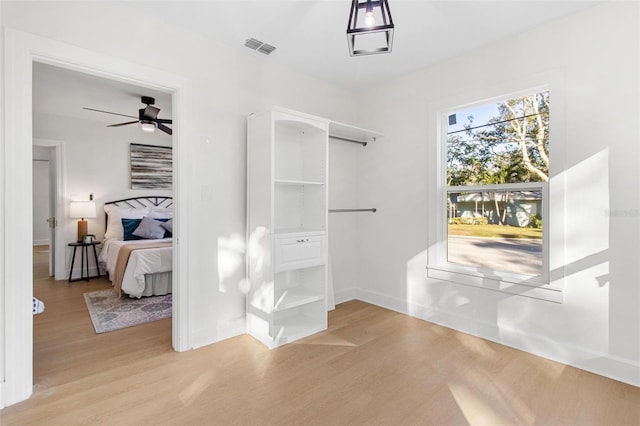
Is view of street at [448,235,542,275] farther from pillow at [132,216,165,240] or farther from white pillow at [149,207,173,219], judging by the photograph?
white pillow at [149,207,173,219]

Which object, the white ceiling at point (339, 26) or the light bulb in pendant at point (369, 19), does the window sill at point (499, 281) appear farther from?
the light bulb in pendant at point (369, 19)

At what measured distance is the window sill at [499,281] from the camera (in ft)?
8.13

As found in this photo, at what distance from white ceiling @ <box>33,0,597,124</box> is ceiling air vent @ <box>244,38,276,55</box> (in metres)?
0.05

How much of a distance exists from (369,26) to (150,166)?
17.6ft

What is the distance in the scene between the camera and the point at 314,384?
210 centimetres

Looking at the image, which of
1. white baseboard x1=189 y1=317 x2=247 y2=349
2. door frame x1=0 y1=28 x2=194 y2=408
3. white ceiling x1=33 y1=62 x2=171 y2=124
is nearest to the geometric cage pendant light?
door frame x1=0 y1=28 x2=194 y2=408

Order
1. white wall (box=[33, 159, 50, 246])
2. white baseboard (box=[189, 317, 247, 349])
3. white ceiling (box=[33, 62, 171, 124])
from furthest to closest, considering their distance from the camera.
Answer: white wall (box=[33, 159, 50, 246]), white ceiling (box=[33, 62, 171, 124]), white baseboard (box=[189, 317, 247, 349])

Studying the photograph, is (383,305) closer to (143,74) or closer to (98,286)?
(143,74)

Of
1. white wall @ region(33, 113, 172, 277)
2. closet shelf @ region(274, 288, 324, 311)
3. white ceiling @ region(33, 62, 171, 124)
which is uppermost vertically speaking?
white ceiling @ region(33, 62, 171, 124)

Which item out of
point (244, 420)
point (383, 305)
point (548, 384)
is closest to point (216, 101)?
point (244, 420)

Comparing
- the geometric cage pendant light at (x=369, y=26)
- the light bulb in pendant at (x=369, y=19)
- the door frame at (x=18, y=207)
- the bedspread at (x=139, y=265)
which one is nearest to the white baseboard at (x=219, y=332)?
the door frame at (x=18, y=207)

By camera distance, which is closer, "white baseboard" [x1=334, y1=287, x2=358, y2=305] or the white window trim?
the white window trim

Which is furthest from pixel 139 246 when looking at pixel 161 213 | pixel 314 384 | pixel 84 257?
pixel 314 384

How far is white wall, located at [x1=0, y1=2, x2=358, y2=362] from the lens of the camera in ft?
7.62
